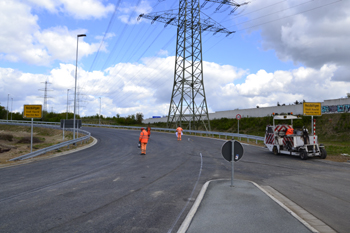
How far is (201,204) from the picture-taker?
18.8 feet

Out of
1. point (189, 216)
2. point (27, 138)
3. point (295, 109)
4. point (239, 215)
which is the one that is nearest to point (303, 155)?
point (239, 215)

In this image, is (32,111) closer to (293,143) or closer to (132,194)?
(132,194)

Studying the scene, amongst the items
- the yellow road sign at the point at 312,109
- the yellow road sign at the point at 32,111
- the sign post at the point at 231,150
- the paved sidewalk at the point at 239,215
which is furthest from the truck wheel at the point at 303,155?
the yellow road sign at the point at 32,111

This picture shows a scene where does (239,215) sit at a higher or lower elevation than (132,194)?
higher

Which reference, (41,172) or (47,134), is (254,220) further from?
(47,134)

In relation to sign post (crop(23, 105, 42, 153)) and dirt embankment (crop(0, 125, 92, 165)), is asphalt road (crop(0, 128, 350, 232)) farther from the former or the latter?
dirt embankment (crop(0, 125, 92, 165))

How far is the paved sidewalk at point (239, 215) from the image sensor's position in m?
4.37

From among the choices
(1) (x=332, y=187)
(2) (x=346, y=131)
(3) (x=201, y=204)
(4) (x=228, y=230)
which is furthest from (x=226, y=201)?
(2) (x=346, y=131)

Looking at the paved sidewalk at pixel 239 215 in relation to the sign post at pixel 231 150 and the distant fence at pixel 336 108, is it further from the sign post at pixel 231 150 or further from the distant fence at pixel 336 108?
the distant fence at pixel 336 108

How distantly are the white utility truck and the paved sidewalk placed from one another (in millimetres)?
9144

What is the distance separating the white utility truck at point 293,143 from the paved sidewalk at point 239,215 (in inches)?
360

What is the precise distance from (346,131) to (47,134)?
44421mm

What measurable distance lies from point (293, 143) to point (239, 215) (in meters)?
11.5

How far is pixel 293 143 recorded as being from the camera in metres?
15.1
